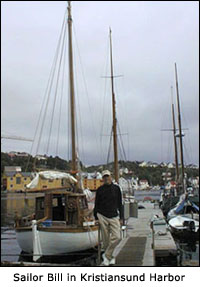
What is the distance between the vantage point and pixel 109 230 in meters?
7.35

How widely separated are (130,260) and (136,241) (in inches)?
164

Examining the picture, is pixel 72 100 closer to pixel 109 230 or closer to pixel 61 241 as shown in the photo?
pixel 61 241

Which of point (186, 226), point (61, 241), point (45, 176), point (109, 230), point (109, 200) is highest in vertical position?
point (45, 176)

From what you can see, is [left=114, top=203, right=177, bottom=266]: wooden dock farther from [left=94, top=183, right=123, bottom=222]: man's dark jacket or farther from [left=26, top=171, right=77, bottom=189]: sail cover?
[left=26, top=171, right=77, bottom=189]: sail cover

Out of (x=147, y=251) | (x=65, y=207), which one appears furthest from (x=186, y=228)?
(x=147, y=251)

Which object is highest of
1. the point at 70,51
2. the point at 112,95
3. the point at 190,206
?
the point at 70,51

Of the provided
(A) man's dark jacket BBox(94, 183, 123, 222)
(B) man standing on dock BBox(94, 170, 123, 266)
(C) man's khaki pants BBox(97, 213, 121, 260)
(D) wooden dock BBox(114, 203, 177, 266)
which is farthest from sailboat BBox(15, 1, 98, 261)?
(A) man's dark jacket BBox(94, 183, 123, 222)

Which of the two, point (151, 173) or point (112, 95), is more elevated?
point (112, 95)

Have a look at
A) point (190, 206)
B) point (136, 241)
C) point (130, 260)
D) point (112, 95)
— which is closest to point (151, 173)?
point (190, 206)

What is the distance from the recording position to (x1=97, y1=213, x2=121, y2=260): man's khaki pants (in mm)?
7160

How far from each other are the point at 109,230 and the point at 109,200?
2.49 feet
